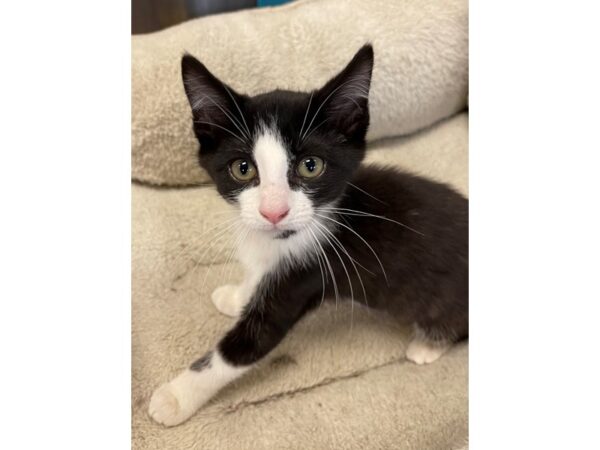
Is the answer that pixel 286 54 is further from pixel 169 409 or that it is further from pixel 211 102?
Result: pixel 169 409

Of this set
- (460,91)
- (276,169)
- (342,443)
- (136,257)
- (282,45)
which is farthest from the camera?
(460,91)

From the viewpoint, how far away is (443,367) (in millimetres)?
1160

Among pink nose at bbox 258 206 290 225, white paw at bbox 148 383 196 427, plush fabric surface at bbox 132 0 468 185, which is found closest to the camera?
pink nose at bbox 258 206 290 225

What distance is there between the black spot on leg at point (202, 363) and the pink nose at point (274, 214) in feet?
1.29

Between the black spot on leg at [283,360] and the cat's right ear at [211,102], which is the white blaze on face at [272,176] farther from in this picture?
the black spot on leg at [283,360]

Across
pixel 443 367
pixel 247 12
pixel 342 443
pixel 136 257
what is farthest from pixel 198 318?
pixel 247 12

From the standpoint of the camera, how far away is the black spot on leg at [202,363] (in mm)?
1031

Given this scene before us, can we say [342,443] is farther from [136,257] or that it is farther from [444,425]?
[136,257]

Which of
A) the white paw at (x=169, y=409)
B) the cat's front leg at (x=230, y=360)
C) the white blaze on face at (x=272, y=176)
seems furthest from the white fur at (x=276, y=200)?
the white paw at (x=169, y=409)

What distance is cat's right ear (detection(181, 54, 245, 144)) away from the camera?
0.87 metres

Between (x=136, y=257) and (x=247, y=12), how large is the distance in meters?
0.80

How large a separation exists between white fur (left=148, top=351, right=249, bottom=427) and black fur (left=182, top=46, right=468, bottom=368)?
0.03 metres

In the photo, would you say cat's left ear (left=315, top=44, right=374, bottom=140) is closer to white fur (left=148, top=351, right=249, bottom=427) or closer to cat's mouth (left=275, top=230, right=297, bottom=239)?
cat's mouth (left=275, top=230, right=297, bottom=239)

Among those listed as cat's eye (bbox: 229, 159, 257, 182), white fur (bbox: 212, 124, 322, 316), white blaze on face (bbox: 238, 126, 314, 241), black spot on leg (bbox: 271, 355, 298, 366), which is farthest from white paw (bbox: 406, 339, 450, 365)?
cat's eye (bbox: 229, 159, 257, 182)
